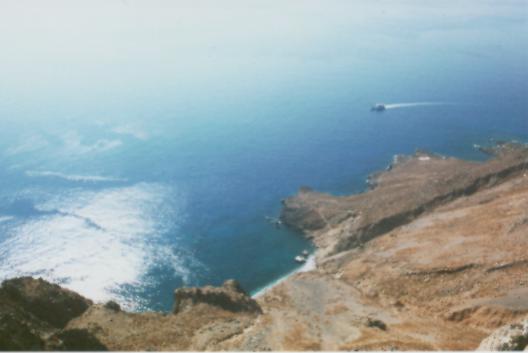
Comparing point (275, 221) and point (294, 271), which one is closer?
point (294, 271)

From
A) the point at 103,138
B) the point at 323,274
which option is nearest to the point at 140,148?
the point at 103,138

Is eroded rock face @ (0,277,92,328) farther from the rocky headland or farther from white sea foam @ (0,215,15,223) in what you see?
white sea foam @ (0,215,15,223)

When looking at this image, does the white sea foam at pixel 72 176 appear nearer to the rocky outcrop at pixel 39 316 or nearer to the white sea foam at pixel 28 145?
the white sea foam at pixel 28 145

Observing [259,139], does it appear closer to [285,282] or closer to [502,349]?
[285,282]

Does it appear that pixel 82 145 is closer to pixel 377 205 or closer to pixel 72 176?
pixel 72 176

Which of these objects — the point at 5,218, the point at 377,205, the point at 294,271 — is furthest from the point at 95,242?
the point at 377,205
